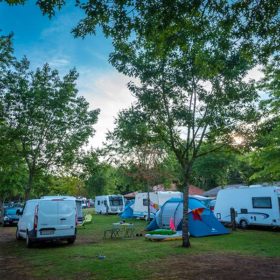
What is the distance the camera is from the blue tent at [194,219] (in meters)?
16.9

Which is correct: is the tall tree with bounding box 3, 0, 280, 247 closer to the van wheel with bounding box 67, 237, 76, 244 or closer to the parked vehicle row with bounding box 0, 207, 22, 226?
the van wheel with bounding box 67, 237, 76, 244

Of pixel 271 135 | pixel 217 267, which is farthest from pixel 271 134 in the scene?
pixel 217 267

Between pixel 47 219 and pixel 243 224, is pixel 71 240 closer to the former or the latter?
pixel 47 219

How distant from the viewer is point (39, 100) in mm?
19609

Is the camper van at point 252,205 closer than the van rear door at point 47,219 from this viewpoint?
No

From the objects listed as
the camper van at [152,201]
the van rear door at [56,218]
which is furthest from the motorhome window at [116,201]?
the van rear door at [56,218]

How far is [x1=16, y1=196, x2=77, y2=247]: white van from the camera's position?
43.1 ft

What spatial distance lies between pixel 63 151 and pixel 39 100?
389cm

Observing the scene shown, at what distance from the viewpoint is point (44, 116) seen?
→ 66.4 ft

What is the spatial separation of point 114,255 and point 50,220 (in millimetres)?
3732

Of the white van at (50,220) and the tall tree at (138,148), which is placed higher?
the tall tree at (138,148)

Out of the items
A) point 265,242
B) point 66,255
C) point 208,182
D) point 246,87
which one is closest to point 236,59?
point 246,87

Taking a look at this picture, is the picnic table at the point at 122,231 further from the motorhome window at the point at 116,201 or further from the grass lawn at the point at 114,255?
the motorhome window at the point at 116,201

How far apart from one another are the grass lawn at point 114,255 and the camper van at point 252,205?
457cm
